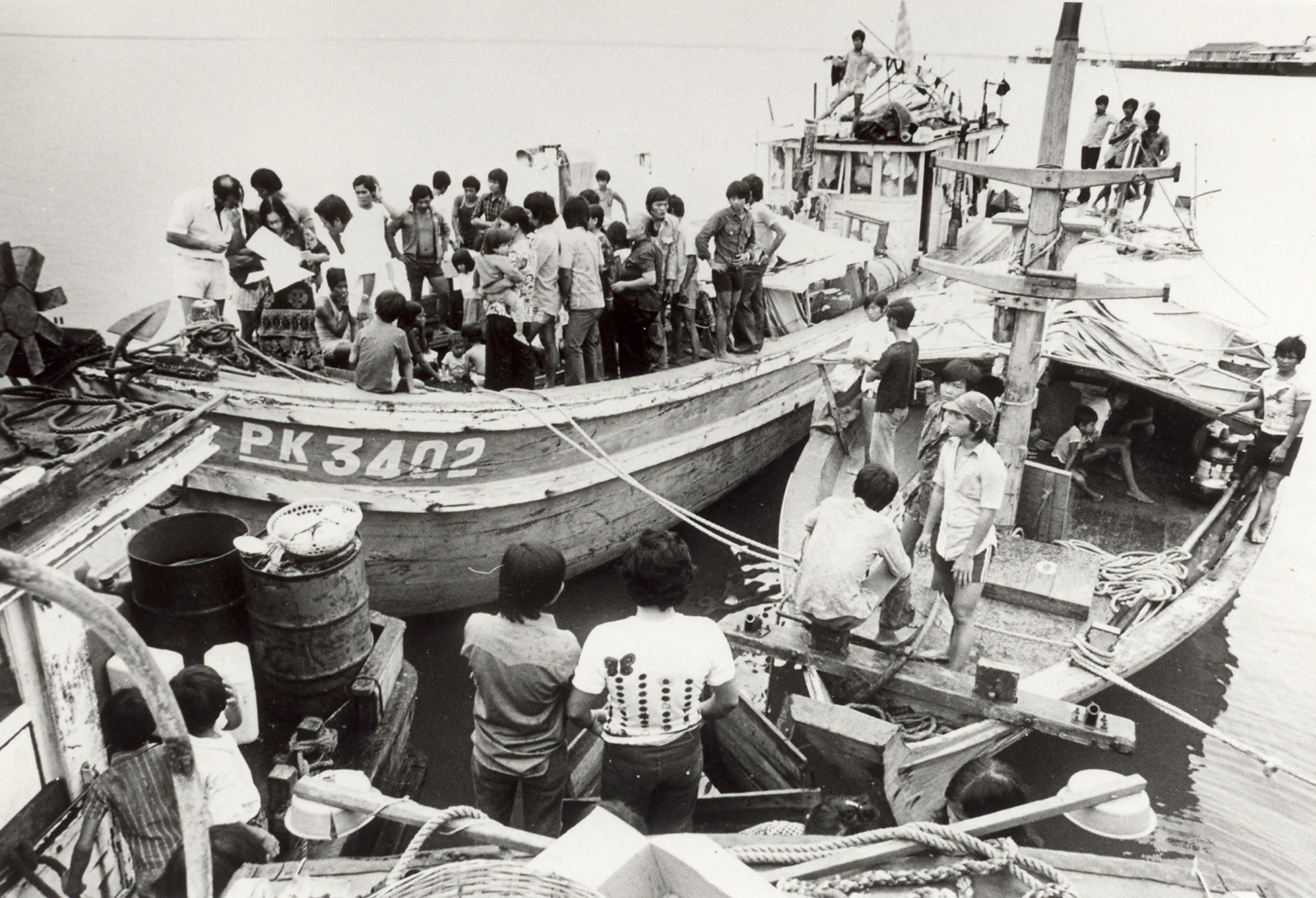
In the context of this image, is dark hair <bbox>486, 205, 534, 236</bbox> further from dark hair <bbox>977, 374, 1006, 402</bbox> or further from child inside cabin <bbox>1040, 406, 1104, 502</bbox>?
child inside cabin <bbox>1040, 406, 1104, 502</bbox>

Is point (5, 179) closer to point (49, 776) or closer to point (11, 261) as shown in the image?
point (11, 261)

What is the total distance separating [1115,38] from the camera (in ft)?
315

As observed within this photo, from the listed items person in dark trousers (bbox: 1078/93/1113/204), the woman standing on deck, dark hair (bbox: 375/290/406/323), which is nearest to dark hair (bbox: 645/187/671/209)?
dark hair (bbox: 375/290/406/323)

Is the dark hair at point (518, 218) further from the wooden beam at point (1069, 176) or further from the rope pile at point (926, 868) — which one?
the rope pile at point (926, 868)

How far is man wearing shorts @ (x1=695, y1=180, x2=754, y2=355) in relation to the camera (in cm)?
796

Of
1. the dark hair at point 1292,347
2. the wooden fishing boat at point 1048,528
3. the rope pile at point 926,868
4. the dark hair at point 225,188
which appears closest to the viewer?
the rope pile at point 926,868

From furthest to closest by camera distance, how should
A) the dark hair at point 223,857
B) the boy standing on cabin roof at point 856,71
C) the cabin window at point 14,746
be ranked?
the boy standing on cabin roof at point 856,71 → the dark hair at point 223,857 → the cabin window at point 14,746

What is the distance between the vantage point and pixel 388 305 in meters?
6.25

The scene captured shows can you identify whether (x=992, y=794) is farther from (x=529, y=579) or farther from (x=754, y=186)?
(x=754, y=186)

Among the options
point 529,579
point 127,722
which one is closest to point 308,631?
point 127,722

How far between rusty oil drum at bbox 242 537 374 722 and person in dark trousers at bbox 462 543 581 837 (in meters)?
1.42

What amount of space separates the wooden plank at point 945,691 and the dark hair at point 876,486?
0.97 metres

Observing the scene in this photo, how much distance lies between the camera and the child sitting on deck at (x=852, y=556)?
4.51 metres

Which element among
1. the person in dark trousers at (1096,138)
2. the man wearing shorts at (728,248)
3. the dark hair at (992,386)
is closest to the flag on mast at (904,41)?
the person in dark trousers at (1096,138)
